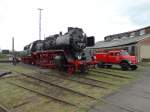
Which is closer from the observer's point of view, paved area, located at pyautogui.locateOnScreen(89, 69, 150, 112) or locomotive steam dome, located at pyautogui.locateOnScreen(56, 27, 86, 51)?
paved area, located at pyautogui.locateOnScreen(89, 69, 150, 112)

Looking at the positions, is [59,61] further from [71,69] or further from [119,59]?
[119,59]

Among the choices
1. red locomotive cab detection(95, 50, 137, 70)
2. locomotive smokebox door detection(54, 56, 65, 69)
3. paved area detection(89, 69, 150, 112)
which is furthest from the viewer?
red locomotive cab detection(95, 50, 137, 70)

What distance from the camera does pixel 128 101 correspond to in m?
10.6

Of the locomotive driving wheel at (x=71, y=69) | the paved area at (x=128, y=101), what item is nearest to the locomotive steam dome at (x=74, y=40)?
the locomotive driving wheel at (x=71, y=69)

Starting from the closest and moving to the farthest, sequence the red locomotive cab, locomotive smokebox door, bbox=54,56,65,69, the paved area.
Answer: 1. the paved area
2. locomotive smokebox door, bbox=54,56,65,69
3. the red locomotive cab

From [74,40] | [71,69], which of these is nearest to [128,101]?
[71,69]

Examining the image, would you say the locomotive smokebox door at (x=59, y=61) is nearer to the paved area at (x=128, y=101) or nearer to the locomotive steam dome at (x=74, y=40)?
the locomotive steam dome at (x=74, y=40)

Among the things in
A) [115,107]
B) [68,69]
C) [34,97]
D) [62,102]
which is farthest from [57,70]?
[115,107]

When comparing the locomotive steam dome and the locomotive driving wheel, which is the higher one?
the locomotive steam dome

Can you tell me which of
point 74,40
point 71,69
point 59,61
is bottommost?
point 71,69

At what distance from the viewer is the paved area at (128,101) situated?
9508 mm

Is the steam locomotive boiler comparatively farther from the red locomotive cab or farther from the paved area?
the paved area

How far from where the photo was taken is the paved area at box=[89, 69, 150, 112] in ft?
31.2

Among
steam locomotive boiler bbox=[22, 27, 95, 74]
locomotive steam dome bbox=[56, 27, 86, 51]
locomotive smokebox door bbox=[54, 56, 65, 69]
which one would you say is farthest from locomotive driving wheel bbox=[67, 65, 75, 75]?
locomotive steam dome bbox=[56, 27, 86, 51]
